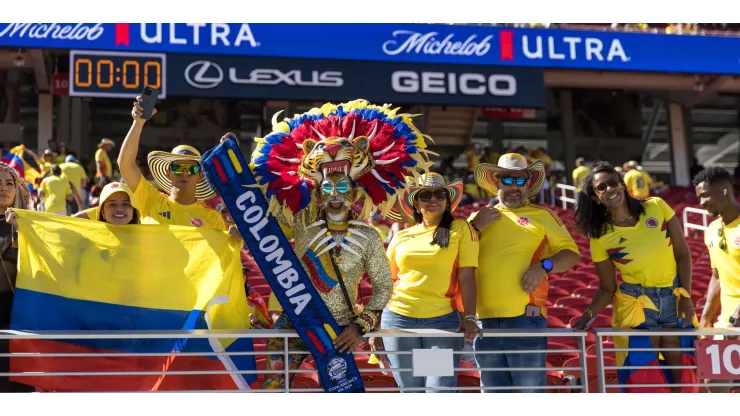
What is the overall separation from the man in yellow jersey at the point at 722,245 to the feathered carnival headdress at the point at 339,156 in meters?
1.61

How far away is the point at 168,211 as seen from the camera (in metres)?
4.81

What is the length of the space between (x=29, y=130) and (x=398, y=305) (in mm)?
18473

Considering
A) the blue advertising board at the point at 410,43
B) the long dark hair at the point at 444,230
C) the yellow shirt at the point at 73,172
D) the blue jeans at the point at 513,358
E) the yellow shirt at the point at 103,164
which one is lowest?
the blue jeans at the point at 513,358

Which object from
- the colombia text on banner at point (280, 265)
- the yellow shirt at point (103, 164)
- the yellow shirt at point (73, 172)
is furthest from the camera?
the yellow shirt at point (103, 164)

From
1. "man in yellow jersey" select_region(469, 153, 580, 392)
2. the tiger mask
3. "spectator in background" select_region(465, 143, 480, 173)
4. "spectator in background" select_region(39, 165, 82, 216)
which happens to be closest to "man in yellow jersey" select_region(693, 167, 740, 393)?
"man in yellow jersey" select_region(469, 153, 580, 392)

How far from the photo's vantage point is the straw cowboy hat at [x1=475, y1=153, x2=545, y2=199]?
190 inches

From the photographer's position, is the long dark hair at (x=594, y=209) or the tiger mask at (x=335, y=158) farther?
the long dark hair at (x=594, y=209)

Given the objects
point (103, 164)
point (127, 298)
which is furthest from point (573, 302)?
point (103, 164)

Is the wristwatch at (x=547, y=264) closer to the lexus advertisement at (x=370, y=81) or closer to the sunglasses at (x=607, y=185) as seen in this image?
the sunglasses at (x=607, y=185)

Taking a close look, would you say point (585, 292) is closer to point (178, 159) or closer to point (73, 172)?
point (178, 159)

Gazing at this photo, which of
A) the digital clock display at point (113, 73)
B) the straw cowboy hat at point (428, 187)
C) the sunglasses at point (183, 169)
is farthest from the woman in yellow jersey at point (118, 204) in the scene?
the digital clock display at point (113, 73)

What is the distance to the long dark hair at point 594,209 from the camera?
4750 mm

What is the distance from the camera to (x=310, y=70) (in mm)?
15203

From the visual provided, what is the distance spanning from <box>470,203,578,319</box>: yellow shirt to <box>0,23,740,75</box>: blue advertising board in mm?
10602
